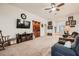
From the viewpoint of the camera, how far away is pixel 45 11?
10.2 feet

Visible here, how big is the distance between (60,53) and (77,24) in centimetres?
101

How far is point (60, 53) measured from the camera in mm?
2490

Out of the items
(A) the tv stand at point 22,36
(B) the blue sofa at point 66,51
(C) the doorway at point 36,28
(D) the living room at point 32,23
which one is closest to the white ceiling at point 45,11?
(D) the living room at point 32,23

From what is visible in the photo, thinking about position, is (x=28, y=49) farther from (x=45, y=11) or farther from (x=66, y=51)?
(x=66, y=51)

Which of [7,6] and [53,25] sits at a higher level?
[7,6]

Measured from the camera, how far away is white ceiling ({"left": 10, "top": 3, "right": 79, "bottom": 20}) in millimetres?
2758

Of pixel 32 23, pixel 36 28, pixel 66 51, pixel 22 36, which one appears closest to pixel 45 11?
pixel 32 23

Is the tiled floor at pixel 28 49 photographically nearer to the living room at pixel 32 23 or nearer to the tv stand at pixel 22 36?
the living room at pixel 32 23

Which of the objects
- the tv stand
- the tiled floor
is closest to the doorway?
the tv stand

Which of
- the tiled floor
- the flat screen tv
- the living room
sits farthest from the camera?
the flat screen tv

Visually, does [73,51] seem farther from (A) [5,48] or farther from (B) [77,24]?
(A) [5,48]

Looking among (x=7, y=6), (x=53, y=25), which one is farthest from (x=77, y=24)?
(x=7, y=6)

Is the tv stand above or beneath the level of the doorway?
beneath

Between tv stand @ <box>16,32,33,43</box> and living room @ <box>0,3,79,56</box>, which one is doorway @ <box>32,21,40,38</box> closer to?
living room @ <box>0,3,79,56</box>
